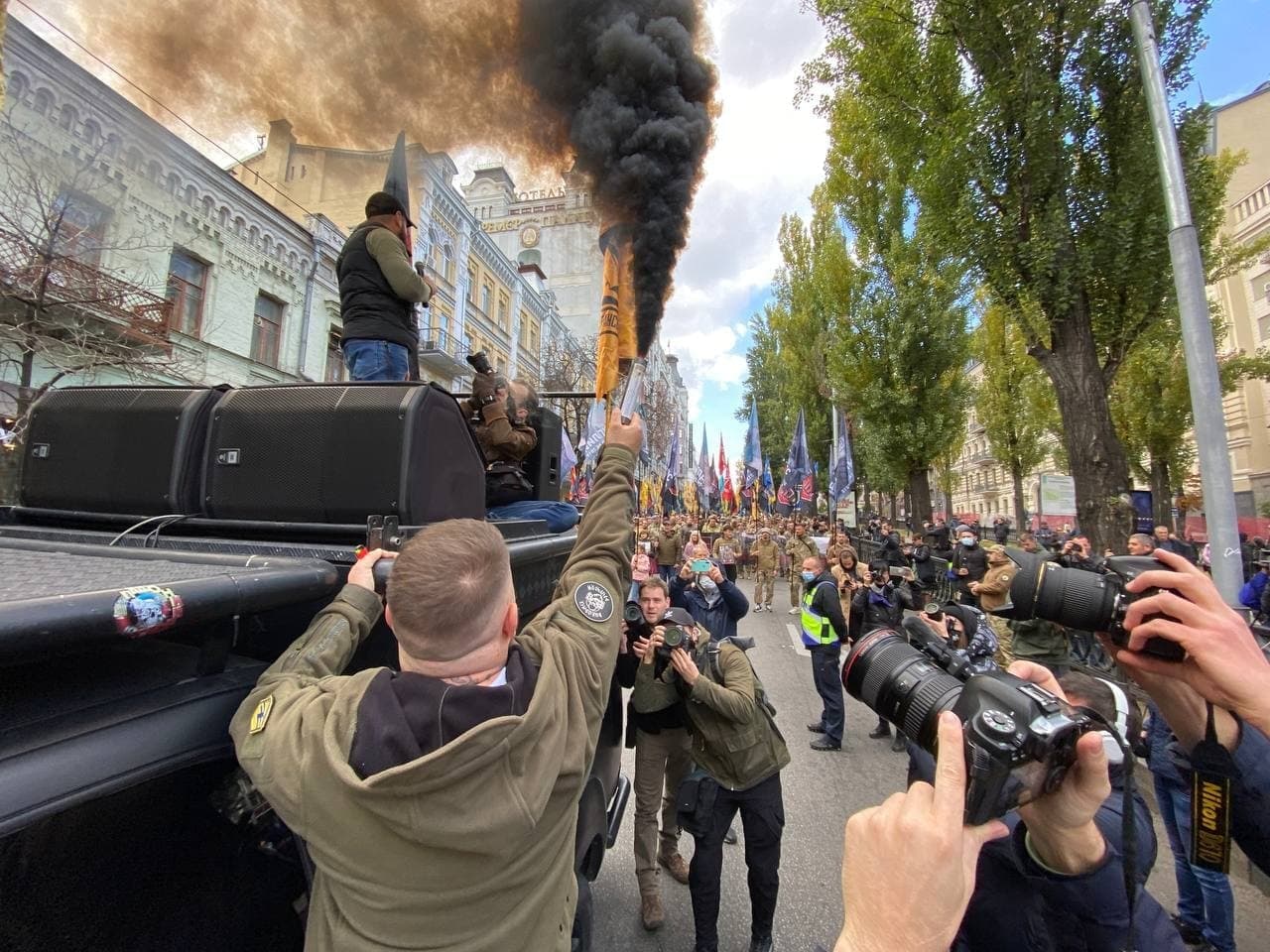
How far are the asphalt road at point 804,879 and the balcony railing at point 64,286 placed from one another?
10.2 meters

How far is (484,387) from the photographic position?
2.84 meters

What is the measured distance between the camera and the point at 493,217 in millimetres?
24641

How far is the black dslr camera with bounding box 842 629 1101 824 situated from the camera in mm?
903

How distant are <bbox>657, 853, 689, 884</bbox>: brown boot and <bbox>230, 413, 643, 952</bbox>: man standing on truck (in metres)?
2.69

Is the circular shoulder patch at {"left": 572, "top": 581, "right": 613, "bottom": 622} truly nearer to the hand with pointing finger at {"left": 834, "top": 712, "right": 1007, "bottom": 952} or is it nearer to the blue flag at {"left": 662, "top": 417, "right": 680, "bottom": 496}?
the hand with pointing finger at {"left": 834, "top": 712, "right": 1007, "bottom": 952}

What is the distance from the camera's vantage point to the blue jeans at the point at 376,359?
116 inches

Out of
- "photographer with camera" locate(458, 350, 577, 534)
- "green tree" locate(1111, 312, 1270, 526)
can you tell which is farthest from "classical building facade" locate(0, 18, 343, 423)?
"green tree" locate(1111, 312, 1270, 526)

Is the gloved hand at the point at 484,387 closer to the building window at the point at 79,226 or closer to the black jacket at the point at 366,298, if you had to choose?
the black jacket at the point at 366,298

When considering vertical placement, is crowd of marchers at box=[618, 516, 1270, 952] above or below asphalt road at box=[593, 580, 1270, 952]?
above

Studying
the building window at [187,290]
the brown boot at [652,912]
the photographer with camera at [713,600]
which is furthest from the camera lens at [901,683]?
the building window at [187,290]

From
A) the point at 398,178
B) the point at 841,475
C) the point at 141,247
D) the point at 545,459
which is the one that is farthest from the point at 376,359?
the point at 841,475

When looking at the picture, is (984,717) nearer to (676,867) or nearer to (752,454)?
(676,867)

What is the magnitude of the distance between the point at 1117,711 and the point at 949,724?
1.88 meters

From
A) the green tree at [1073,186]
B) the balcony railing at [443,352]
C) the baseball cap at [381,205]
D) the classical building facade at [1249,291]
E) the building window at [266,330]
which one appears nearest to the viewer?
the baseball cap at [381,205]
